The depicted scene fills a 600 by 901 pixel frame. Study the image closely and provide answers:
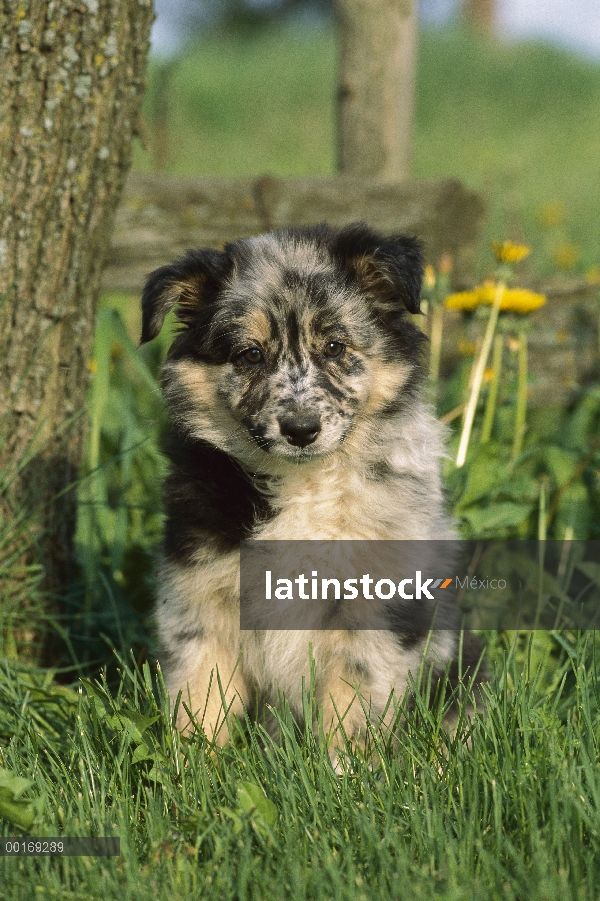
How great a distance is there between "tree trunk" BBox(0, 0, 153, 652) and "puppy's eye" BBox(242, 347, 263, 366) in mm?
1070

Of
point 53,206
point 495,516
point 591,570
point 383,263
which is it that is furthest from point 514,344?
point 53,206

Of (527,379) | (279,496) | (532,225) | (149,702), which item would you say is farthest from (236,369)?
(532,225)

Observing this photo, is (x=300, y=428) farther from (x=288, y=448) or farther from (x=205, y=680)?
(x=205, y=680)

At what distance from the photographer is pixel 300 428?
277 cm

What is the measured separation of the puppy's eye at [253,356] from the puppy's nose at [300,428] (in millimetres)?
303

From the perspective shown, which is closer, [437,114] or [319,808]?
[319,808]

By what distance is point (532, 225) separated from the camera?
12.3 metres

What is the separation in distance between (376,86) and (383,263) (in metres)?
2.96

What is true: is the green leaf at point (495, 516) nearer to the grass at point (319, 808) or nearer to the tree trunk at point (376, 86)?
the grass at point (319, 808)

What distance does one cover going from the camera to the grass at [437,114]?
15.0 metres

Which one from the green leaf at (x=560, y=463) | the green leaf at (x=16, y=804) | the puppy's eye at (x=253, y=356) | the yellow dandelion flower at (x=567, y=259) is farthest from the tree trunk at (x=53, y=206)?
the yellow dandelion flower at (x=567, y=259)

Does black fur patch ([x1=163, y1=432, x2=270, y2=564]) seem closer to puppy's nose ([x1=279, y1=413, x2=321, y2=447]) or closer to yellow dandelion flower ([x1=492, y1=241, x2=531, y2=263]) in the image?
puppy's nose ([x1=279, y1=413, x2=321, y2=447])

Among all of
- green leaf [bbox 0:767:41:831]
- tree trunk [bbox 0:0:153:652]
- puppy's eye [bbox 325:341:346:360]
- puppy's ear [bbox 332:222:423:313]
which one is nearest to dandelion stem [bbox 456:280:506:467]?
puppy's ear [bbox 332:222:423:313]

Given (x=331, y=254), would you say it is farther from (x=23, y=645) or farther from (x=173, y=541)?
(x=23, y=645)
